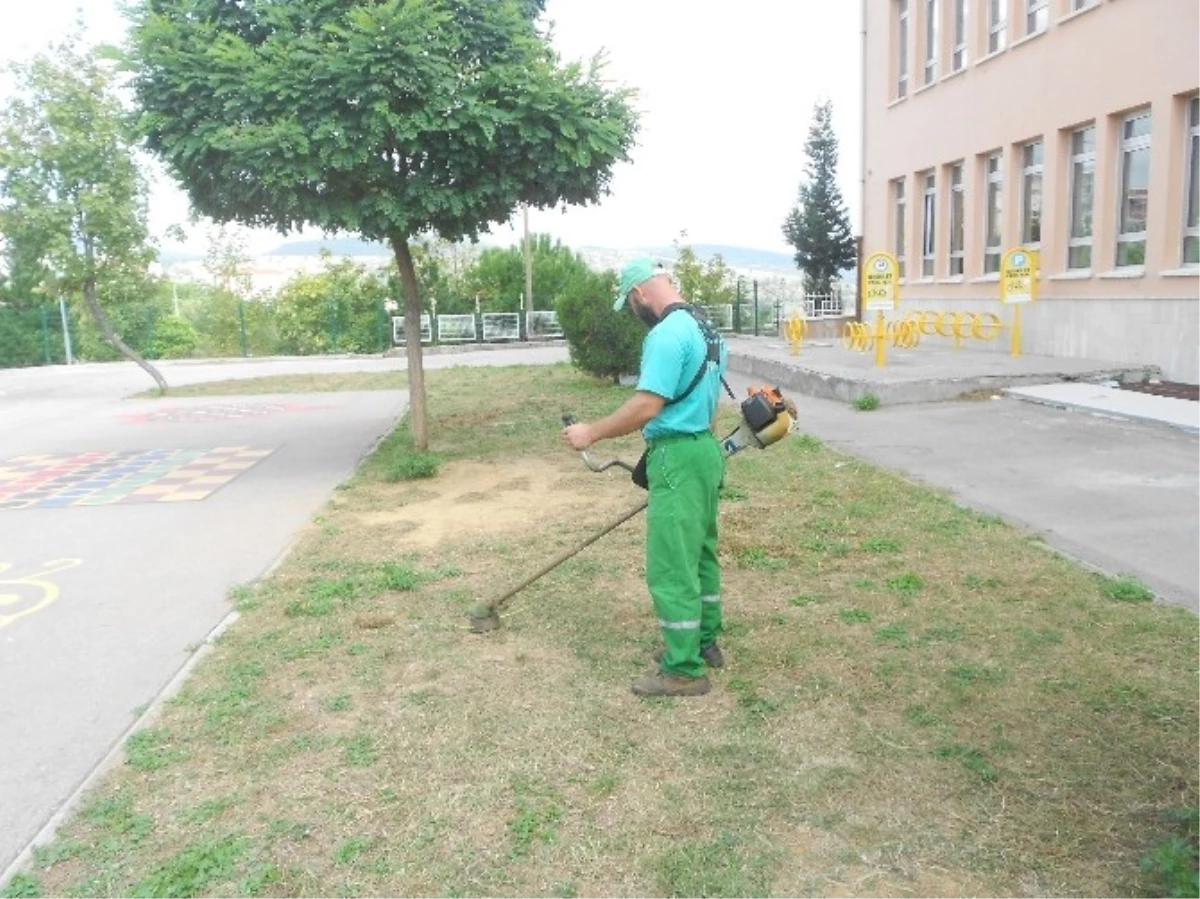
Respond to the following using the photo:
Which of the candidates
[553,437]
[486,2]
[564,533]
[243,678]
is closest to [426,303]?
[553,437]

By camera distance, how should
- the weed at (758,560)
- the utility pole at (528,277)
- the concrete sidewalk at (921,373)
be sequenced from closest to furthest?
the weed at (758,560)
the concrete sidewalk at (921,373)
the utility pole at (528,277)

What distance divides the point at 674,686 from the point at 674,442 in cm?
99

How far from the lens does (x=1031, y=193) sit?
16.9m

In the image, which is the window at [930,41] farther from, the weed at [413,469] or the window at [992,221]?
the weed at [413,469]


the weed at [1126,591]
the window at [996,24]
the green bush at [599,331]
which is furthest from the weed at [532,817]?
the window at [996,24]

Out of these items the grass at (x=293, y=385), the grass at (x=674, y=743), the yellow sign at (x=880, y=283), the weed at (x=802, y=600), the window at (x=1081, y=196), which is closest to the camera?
the grass at (x=674, y=743)

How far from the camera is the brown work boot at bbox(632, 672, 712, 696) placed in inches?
163

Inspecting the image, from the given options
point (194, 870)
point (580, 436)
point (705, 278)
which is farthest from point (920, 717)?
point (705, 278)

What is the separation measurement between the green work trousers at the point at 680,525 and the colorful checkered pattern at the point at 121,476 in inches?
235

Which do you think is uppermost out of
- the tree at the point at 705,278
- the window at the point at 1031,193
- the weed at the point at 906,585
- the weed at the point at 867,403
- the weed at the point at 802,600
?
the window at the point at 1031,193

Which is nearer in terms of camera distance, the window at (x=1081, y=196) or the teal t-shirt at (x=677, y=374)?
the teal t-shirt at (x=677, y=374)

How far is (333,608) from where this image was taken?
548cm

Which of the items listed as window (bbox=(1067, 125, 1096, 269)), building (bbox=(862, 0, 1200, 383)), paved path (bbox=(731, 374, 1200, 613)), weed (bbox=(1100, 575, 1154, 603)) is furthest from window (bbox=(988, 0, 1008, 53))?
weed (bbox=(1100, 575, 1154, 603))

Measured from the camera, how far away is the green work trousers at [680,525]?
397 centimetres
